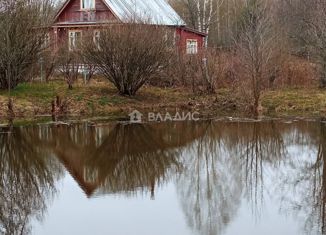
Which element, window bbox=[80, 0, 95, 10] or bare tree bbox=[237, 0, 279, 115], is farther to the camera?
window bbox=[80, 0, 95, 10]

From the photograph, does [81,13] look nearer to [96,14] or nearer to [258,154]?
[96,14]

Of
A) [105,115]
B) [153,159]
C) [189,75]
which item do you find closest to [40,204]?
[153,159]

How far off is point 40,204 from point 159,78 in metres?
15.6

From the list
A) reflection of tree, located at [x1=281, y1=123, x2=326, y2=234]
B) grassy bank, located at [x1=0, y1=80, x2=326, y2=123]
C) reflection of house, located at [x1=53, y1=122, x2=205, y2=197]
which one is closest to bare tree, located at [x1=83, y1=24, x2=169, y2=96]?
grassy bank, located at [x1=0, y1=80, x2=326, y2=123]

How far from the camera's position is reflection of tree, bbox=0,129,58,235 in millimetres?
7891

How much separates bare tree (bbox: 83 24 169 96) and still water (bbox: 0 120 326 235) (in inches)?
204

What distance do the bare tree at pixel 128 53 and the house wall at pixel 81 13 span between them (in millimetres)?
9640

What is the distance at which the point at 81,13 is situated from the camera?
102 feet

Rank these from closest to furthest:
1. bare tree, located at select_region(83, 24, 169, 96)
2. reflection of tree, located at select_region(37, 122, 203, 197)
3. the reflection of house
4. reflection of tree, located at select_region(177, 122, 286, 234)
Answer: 1. reflection of tree, located at select_region(177, 122, 286, 234)
2. the reflection of house
3. reflection of tree, located at select_region(37, 122, 203, 197)
4. bare tree, located at select_region(83, 24, 169, 96)

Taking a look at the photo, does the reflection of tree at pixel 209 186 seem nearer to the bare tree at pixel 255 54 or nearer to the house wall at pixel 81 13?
the bare tree at pixel 255 54

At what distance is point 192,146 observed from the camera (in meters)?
13.4

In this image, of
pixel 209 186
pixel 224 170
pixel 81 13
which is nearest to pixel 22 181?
pixel 209 186

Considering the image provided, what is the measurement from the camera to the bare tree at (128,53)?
2016 centimetres

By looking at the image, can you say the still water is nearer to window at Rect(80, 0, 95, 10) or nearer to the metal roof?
the metal roof
